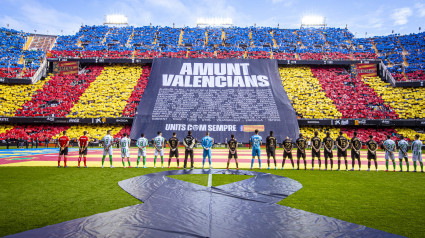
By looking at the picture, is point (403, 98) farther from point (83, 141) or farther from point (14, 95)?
point (14, 95)

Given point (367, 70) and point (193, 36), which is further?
point (193, 36)

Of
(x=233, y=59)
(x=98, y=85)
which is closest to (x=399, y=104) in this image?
(x=233, y=59)

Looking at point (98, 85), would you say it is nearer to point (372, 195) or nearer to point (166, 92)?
point (166, 92)

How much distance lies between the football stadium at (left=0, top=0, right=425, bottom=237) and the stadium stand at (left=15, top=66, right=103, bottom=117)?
0.22 metres

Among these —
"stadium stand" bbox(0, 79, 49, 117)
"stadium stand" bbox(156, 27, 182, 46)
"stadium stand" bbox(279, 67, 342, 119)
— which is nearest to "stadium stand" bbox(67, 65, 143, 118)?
"stadium stand" bbox(0, 79, 49, 117)

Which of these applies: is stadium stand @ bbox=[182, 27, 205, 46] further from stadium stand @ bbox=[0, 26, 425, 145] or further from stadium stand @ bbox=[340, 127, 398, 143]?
stadium stand @ bbox=[340, 127, 398, 143]

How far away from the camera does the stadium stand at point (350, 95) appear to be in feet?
99.4

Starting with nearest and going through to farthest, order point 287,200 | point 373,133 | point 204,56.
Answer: point 287,200, point 373,133, point 204,56

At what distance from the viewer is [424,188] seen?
8.04 m

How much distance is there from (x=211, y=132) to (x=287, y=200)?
22804 mm

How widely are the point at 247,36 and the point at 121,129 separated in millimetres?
31912

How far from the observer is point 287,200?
6.32 metres

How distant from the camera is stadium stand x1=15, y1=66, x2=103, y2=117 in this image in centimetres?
3112

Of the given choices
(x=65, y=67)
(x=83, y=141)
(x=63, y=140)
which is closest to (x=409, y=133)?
(x=83, y=141)
